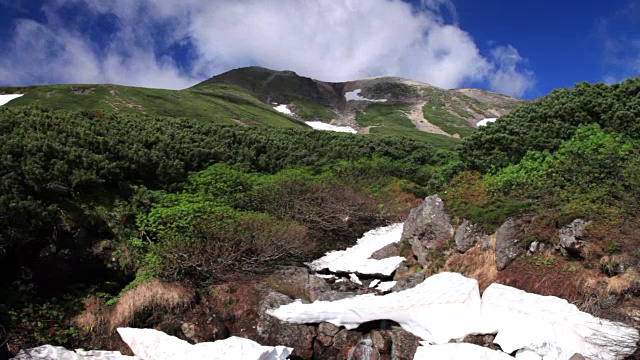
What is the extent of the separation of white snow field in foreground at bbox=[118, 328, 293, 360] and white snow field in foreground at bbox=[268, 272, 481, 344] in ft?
3.91

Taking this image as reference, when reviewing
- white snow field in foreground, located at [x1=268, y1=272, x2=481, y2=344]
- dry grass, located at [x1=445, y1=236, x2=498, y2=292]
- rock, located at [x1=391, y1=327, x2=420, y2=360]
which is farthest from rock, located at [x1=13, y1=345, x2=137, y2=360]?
dry grass, located at [x1=445, y1=236, x2=498, y2=292]

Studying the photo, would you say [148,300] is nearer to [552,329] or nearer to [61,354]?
[61,354]

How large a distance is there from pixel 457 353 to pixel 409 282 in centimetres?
340

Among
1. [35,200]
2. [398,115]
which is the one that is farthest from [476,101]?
[35,200]

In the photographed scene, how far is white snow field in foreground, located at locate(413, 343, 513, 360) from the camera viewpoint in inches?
282

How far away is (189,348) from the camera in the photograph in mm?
8188

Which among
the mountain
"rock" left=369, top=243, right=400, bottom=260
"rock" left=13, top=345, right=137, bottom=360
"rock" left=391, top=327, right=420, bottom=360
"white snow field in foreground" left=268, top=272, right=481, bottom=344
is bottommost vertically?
"rock" left=13, top=345, right=137, bottom=360

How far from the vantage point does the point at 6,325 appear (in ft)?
26.5

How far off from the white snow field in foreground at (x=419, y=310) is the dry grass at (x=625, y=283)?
2.33 meters

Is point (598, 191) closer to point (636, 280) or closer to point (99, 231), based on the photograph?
point (636, 280)

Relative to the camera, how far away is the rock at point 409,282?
1054 cm

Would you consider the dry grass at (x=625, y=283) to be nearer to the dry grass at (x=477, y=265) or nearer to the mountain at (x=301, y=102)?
the dry grass at (x=477, y=265)

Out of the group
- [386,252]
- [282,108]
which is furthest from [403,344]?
[282,108]

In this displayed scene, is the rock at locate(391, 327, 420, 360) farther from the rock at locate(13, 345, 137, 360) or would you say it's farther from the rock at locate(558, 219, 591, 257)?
the rock at locate(13, 345, 137, 360)
